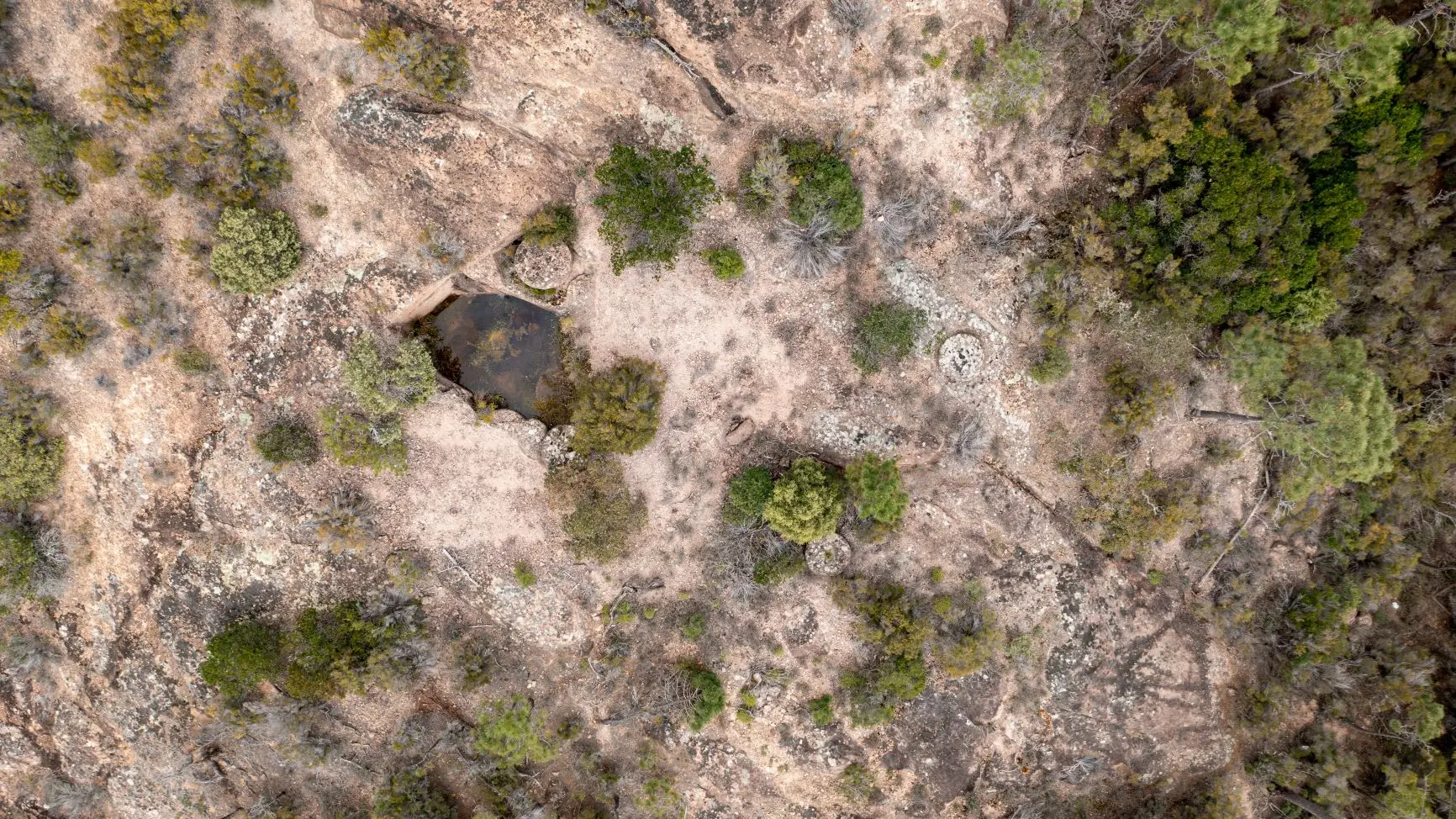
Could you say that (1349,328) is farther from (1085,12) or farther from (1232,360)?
(1085,12)

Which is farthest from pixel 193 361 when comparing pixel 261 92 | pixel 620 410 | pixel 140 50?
pixel 620 410

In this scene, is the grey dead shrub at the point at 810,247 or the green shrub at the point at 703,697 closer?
the grey dead shrub at the point at 810,247

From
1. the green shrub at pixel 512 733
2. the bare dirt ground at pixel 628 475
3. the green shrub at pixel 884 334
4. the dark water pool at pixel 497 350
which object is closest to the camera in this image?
the bare dirt ground at pixel 628 475

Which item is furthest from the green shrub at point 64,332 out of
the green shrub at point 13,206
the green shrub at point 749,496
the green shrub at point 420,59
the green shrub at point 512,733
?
the green shrub at point 749,496

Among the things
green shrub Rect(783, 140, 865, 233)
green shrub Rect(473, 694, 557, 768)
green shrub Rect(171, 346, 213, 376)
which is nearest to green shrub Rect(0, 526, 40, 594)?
green shrub Rect(171, 346, 213, 376)

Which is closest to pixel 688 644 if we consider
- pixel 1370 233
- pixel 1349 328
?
pixel 1349 328

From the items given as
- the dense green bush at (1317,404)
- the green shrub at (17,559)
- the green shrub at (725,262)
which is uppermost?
the dense green bush at (1317,404)

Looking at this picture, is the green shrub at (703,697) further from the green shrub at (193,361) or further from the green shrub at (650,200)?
the green shrub at (193,361)

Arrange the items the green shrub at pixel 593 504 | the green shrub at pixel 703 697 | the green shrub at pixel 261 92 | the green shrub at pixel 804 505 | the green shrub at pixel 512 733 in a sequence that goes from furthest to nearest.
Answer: the green shrub at pixel 703 697 < the green shrub at pixel 512 733 < the green shrub at pixel 593 504 < the green shrub at pixel 804 505 < the green shrub at pixel 261 92
